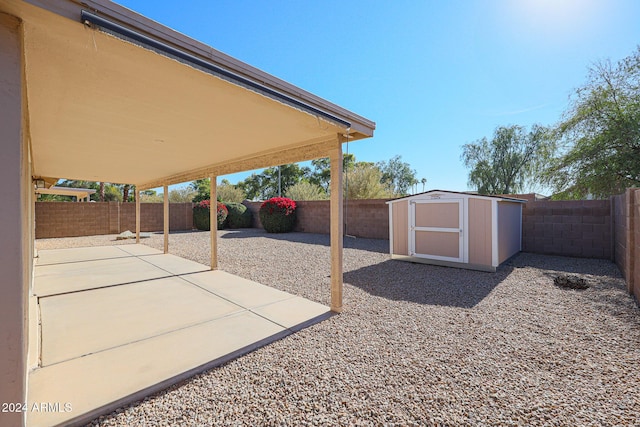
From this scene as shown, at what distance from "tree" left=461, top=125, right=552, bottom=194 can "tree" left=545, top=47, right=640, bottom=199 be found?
983 centimetres

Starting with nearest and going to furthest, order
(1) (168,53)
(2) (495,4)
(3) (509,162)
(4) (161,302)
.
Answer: (1) (168,53)
(4) (161,302)
(2) (495,4)
(3) (509,162)

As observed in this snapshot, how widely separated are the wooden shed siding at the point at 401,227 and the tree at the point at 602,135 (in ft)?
18.9

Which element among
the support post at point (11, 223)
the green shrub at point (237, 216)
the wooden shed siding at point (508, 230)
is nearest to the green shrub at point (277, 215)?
the green shrub at point (237, 216)

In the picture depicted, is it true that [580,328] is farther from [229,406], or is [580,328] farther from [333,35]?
[333,35]

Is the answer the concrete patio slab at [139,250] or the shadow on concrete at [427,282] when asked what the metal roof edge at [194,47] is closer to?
the shadow on concrete at [427,282]

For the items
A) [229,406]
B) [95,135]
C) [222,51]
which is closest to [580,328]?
[229,406]

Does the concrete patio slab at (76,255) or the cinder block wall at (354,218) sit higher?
the cinder block wall at (354,218)

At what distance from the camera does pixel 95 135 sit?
369cm

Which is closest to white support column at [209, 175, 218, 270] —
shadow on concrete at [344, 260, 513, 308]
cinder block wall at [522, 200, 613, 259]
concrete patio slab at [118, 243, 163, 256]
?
shadow on concrete at [344, 260, 513, 308]

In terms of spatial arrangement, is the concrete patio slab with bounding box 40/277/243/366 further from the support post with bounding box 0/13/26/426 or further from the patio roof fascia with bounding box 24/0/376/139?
the patio roof fascia with bounding box 24/0/376/139

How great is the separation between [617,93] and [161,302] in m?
12.3

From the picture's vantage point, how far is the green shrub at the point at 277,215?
13.4 m

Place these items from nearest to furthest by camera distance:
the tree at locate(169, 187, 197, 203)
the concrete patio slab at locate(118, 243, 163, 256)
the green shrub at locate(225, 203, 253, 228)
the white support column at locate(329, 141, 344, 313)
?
1. the white support column at locate(329, 141, 344, 313)
2. the concrete patio slab at locate(118, 243, 163, 256)
3. the green shrub at locate(225, 203, 253, 228)
4. the tree at locate(169, 187, 197, 203)

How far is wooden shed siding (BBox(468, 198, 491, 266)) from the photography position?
5.73m
